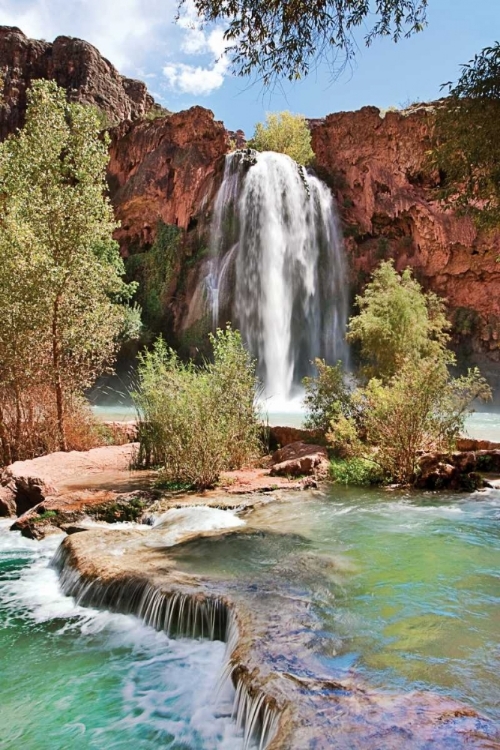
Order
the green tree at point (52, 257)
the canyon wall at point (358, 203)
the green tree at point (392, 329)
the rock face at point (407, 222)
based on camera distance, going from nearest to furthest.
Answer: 1. the green tree at point (52, 257)
2. the green tree at point (392, 329)
3. the rock face at point (407, 222)
4. the canyon wall at point (358, 203)

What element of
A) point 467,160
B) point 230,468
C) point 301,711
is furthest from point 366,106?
point 301,711

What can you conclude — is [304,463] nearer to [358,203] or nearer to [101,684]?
[101,684]

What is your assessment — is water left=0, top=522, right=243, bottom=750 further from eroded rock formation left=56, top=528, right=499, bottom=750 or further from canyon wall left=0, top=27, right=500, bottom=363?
canyon wall left=0, top=27, right=500, bottom=363

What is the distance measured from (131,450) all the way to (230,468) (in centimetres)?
219

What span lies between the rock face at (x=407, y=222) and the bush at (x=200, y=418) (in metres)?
19.1

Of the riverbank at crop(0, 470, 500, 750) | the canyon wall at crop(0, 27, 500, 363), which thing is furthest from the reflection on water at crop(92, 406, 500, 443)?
the riverbank at crop(0, 470, 500, 750)

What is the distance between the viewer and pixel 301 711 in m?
2.65

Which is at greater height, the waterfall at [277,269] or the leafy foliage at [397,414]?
the waterfall at [277,269]

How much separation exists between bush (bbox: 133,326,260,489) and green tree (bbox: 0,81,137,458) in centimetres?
160

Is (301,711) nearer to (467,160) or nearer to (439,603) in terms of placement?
(439,603)

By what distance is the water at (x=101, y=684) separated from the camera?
306cm

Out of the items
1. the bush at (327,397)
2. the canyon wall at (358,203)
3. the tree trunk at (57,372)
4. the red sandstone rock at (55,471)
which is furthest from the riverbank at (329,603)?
the canyon wall at (358,203)

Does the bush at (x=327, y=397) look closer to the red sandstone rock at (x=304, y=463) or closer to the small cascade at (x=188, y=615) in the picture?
the red sandstone rock at (x=304, y=463)

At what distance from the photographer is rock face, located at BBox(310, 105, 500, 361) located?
2658 cm
